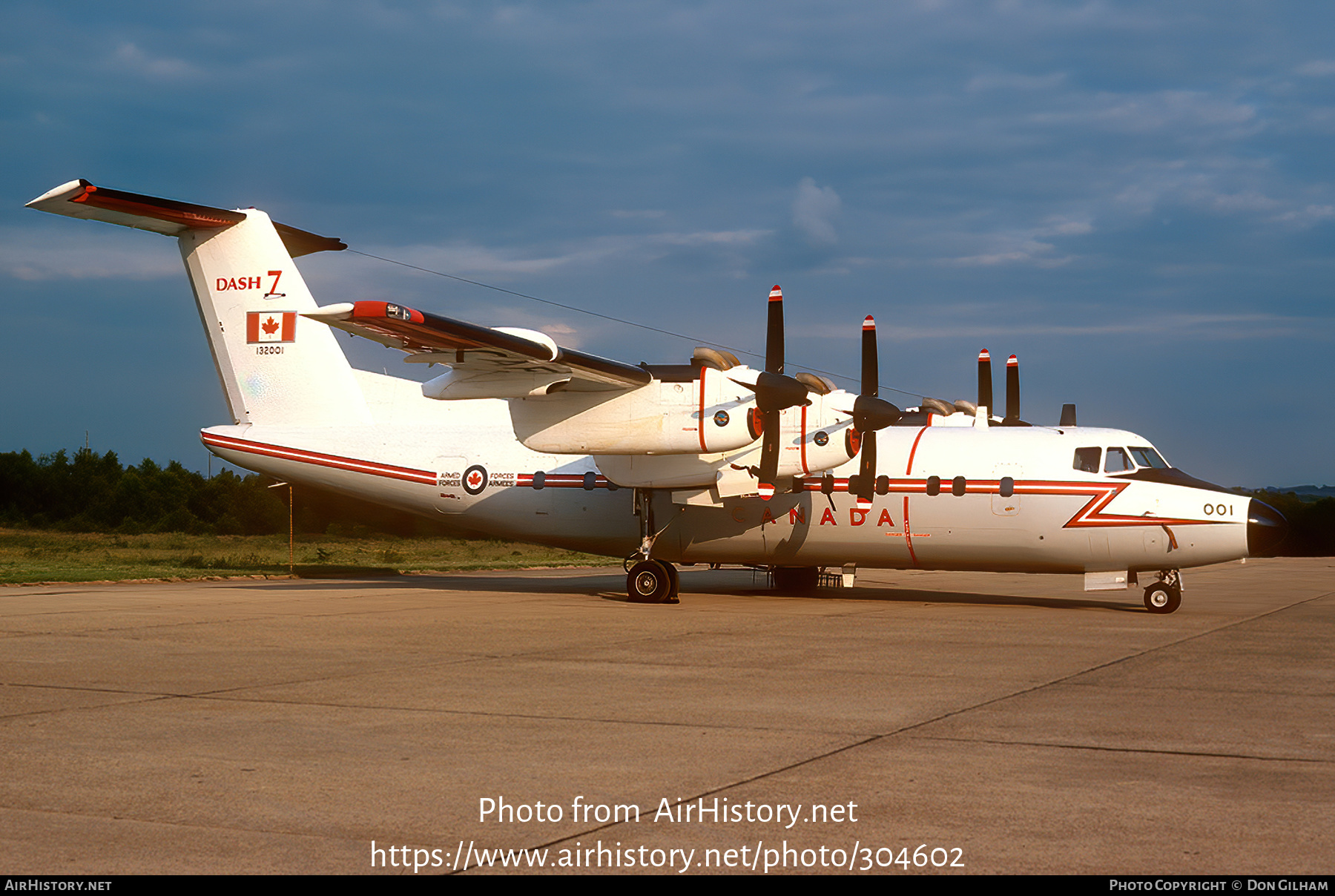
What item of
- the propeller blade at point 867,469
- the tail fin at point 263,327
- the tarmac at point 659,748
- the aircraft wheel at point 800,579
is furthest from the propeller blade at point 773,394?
the tail fin at point 263,327

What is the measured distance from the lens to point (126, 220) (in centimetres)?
2016

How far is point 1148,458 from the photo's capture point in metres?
18.5

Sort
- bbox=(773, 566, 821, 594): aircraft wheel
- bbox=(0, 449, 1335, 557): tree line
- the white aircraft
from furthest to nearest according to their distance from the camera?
1. bbox=(0, 449, 1335, 557): tree line
2. bbox=(773, 566, 821, 594): aircraft wheel
3. the white aircraft

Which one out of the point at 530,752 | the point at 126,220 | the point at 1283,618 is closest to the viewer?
the point at 530,752

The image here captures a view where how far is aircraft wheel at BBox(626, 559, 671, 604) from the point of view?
19.4 meters

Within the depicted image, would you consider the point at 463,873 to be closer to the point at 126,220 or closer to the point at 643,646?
the point at 643,646

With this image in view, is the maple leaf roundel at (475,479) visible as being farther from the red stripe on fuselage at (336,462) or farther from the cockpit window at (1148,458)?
the cockpit window at (1148,458)

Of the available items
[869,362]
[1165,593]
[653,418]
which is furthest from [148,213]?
[1165,593]

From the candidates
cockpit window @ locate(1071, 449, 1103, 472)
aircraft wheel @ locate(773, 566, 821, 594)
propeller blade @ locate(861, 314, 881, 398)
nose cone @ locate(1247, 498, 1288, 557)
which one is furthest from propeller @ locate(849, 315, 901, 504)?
nose cone @ locate(1247, 498, 1288, 557)

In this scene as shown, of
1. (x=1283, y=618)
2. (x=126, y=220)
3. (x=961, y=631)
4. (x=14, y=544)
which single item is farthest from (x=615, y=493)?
(x=14, y=544)

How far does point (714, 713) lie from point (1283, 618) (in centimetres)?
1327

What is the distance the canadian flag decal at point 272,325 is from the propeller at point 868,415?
36.1ft

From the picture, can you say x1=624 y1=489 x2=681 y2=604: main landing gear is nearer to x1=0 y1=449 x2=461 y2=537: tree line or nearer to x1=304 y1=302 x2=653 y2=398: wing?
x1=304 y1=302 x2=653 y2=398: wing

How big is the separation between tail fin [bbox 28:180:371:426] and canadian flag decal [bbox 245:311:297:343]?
14 mm
